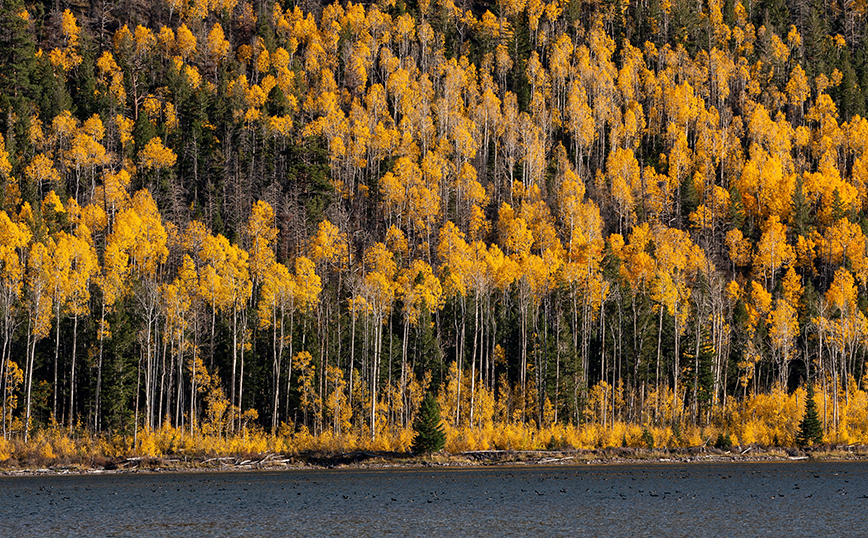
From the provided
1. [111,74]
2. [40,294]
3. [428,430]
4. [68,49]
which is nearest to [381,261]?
[40,294]

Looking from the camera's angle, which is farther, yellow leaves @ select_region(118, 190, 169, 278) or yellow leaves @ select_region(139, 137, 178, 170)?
yellow leaves @ select_region(139, 137, 178, 170)

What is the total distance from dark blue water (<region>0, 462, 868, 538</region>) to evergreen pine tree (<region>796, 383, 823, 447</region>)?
8.71 m

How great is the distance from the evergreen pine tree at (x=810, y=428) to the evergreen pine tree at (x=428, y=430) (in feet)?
85.7

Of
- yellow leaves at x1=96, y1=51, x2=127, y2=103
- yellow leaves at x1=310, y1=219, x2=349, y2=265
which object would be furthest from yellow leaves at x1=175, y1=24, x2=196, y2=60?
yellow leaves at x1=310, y1=219, x2=349, y2=265

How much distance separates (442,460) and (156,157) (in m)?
64.7

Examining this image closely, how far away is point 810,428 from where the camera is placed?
59969mm

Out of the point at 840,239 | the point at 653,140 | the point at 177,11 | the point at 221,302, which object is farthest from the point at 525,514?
the point at 177,11

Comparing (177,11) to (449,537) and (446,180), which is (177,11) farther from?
(449,537)

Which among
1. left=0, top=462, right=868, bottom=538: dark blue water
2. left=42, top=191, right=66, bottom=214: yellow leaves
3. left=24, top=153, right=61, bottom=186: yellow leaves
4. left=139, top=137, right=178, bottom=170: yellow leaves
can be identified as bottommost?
left=0, top=462, right=868, bottom=538: dark blue water

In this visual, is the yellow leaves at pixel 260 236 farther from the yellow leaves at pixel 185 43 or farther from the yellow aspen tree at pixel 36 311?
the yellow leaves at pixel 185 43

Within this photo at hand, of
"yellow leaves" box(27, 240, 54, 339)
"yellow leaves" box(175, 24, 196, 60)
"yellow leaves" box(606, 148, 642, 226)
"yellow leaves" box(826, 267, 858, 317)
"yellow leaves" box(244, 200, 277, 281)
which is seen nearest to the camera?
"yellow leaves" box(27, 240, 54, 339)

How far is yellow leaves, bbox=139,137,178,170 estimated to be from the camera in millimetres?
104688

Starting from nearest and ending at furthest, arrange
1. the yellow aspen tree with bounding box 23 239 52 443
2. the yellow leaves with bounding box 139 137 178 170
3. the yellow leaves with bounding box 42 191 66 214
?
the yellow aspen tree with bounding box 23 239 52 443, the yellow leaves with bounding box 42 191 66 214, the yellow leaves with bounding box 139 137 178 170

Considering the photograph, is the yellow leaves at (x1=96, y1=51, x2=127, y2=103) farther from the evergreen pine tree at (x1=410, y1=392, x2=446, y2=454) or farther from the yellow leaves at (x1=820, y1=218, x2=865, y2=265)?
the yellow leaves at (x1=820, y1=218, x2=865, y2=265)
